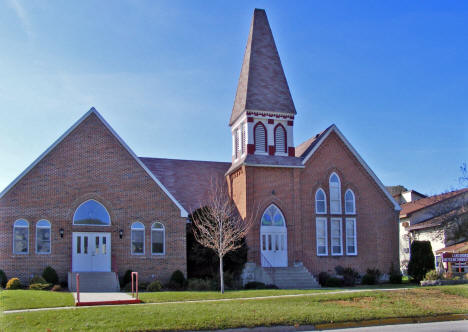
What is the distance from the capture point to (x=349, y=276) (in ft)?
114

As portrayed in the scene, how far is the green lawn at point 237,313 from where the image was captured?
53.0 ft

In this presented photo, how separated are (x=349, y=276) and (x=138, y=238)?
43.0 ft

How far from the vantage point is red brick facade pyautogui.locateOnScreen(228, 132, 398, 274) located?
1362 inches

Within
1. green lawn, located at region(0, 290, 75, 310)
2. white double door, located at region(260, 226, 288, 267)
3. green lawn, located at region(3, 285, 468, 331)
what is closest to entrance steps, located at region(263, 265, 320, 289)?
white double door, located at region(260, 226, 288, 267)

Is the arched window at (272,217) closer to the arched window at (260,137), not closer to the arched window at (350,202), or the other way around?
the arched window at (260,137)

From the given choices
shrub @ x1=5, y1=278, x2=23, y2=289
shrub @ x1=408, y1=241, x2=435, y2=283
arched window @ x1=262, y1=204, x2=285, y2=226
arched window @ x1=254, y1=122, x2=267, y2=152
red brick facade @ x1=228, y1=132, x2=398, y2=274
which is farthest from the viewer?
arched window @ x1=254, y1=122, x2=267, y2=152

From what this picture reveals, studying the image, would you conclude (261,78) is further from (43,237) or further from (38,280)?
(38,280)

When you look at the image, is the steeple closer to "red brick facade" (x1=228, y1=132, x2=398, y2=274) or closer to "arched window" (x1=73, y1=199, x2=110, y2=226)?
"red brick facade" (x1=228, y1=132, x2=398, y2=274)

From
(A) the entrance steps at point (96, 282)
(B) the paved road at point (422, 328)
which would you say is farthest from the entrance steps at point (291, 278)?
(B) the paved road at point (422, 328)

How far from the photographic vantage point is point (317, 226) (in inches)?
1426

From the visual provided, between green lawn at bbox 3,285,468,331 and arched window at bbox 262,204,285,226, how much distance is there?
12.3 meters

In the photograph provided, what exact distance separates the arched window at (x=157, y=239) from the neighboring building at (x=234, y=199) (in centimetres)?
6

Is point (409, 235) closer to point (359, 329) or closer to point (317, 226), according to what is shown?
point (317, 226)

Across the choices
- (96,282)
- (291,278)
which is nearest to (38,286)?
(96,282)
